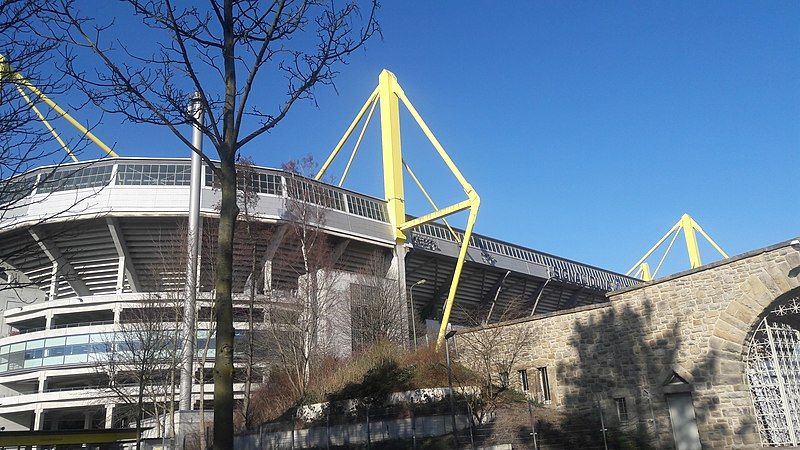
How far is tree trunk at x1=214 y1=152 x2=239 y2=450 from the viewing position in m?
6.53

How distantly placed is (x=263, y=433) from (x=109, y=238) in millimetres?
22507

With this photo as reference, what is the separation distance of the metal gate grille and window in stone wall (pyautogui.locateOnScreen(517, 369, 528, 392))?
736 cm

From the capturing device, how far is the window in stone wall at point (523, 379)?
22203mm

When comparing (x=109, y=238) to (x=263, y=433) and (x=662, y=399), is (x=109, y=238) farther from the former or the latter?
(x=662, y=399)

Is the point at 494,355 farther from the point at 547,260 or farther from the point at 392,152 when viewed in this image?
the point at 547,260

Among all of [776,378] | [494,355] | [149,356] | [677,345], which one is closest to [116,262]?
[149,356]

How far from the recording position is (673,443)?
1716cm

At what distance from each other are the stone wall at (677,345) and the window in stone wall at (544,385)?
1.30 ft

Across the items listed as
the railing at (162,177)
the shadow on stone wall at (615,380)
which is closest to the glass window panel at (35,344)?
the railing at (162,177)

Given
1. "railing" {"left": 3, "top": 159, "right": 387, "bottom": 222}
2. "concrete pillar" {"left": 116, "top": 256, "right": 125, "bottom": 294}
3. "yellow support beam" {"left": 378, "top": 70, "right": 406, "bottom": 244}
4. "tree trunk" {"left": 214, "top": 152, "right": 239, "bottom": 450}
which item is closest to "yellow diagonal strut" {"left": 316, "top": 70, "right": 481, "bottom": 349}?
"yellow support beam" {"left": 378, "top": 70, "right": 406, "bottom": 244}

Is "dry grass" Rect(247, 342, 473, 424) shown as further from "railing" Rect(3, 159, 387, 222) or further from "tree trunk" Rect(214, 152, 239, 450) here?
"tree trunk" Rect(214, 152, 239, 450)

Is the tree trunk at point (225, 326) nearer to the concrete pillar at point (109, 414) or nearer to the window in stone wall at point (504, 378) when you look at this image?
the window in stone wall at point (504, 378)

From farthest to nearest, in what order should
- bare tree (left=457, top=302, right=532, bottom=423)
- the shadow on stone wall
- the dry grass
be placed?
1. the dry grass
2. bare tree (left=457, top=302, right=532, bottom=423)
3. the shadow on stone wall

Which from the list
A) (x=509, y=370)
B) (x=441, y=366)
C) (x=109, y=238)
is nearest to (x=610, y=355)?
(x=509, y=370)
